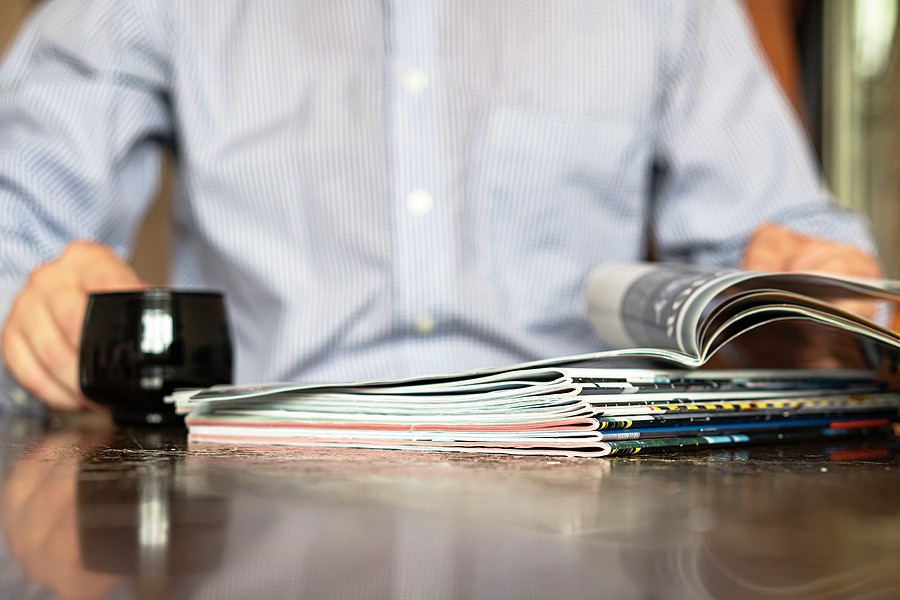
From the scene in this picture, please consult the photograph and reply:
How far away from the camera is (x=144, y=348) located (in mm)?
637

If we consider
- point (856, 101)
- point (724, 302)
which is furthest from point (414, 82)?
point (856, 101)

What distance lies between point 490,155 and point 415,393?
0.66 meters

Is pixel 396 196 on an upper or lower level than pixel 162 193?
lower

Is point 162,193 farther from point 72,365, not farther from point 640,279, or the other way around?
point 640,279

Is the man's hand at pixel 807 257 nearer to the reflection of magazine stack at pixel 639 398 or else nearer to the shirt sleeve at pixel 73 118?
the reflection of magazine stack at pixel 639 398

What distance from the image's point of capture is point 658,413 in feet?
1.41

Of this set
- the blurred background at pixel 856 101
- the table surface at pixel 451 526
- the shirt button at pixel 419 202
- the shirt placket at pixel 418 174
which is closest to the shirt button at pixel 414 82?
the shirt placket at pixel 418 174

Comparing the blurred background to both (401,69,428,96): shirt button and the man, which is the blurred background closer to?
the man

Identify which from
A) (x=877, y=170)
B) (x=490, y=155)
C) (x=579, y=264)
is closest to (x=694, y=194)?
(x=579, y=264)

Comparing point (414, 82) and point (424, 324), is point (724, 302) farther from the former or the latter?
point (414, 82)

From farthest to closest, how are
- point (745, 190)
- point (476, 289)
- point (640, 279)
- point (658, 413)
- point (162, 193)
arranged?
point (162, 193), point (745, 190), point (476, 289), point (640, 279), point (658, 413)

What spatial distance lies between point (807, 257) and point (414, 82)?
1.67 ft

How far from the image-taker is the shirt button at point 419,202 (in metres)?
1.04

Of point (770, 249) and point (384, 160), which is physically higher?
point (384, 160)
